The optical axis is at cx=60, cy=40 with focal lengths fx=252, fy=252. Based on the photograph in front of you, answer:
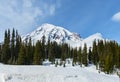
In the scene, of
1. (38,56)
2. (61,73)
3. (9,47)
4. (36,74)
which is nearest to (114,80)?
(61,73)

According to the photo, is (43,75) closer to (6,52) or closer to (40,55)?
(40,55)

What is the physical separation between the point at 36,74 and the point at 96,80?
8248mm

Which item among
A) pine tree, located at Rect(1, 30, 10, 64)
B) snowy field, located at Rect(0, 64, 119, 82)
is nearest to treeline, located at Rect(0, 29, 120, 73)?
pine tree, located at Rect(1, 30, 10, 64)

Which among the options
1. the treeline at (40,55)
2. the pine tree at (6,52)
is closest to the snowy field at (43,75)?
the treeline at (40,55)

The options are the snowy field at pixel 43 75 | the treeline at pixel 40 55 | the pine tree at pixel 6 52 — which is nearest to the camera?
the snowy field at pixel 43 75

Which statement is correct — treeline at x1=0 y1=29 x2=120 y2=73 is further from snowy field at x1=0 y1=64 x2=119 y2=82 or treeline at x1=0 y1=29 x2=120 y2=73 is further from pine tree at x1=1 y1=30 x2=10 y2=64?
snowy field at x1=0 y1=64 x2=119 y2=82

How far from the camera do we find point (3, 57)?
103m

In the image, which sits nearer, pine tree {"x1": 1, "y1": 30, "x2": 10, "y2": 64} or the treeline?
the treeline

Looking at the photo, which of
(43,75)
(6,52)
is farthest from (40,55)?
(43,75)

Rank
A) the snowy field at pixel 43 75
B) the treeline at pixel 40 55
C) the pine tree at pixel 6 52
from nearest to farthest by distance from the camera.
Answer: the snowy field at pixel 43 75
the treeline at pixel 40 55
the pine tree at pixel 6 52

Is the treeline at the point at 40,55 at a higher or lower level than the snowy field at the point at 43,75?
higher

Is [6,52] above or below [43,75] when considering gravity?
above

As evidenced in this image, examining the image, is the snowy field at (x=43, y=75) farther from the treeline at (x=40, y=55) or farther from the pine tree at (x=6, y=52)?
the pine tree at (x=6, y=52)

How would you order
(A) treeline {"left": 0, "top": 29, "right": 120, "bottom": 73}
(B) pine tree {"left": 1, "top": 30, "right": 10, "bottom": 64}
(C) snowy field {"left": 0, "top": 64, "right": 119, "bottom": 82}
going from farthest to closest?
(B) pine tree {"left": 1, "top": 30, "right": 10, "bottom": 64} < (A) treeline {"left": 0, "top": 29, "right": 120, "bottom": 73} < (C) snowy field {"left": 0, "top": 64, "right": 119, "bottom": 82}
